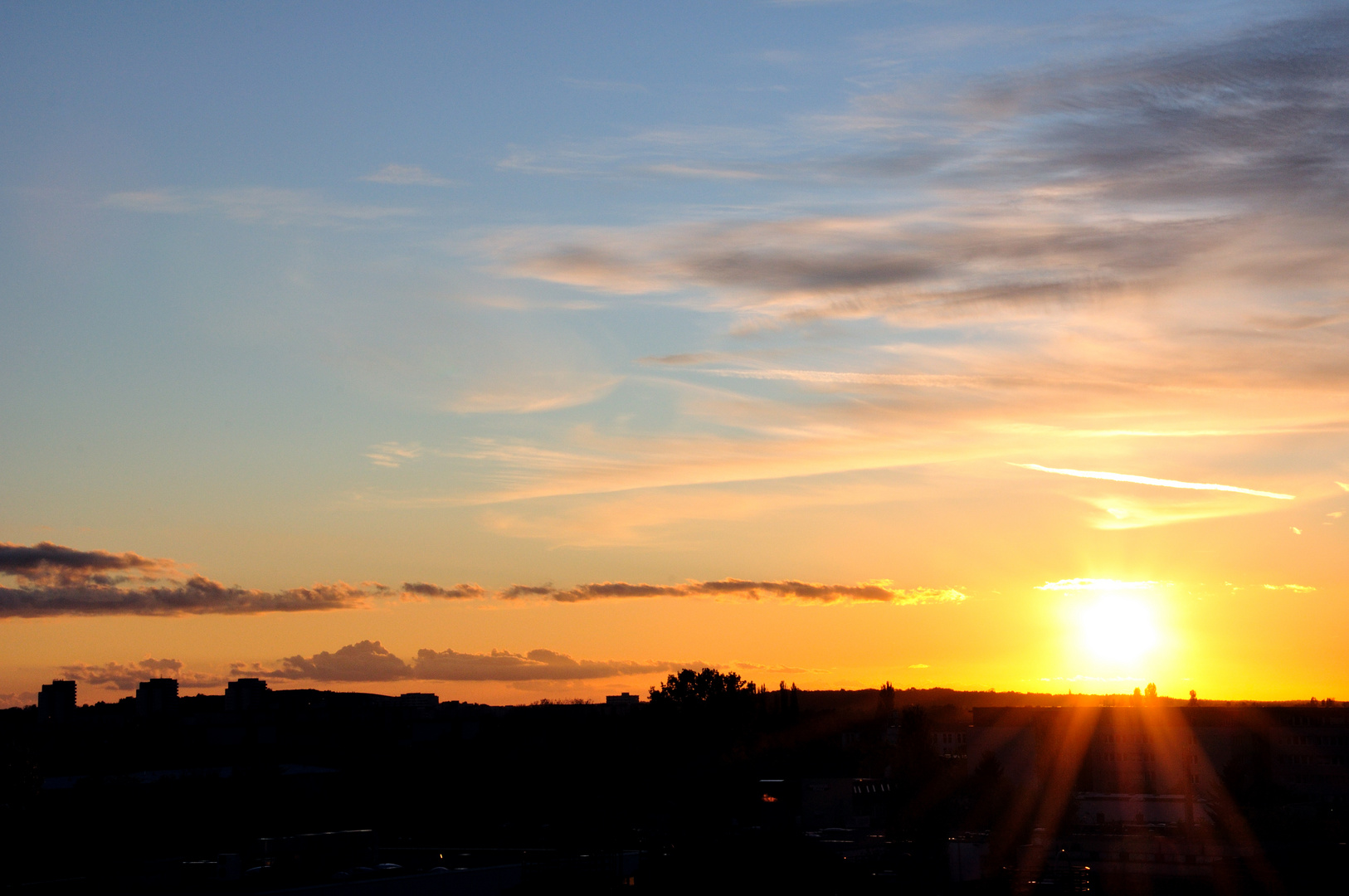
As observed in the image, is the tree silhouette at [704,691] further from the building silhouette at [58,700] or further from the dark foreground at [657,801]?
the building silhouette at [58,700]

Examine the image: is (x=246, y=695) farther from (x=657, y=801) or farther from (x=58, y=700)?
(x=657, y=801)

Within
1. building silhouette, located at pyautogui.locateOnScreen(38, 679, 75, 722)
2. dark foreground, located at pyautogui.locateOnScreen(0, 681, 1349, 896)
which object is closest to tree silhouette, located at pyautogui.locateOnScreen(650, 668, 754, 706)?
dark foreground, located at pyautogui.locateOnScreen(0, 681, 1349, 896)

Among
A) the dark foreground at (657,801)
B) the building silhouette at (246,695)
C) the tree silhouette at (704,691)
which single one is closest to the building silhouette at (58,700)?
the dark foreground at (657,801)

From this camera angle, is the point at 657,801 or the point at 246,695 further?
the point at 246,695

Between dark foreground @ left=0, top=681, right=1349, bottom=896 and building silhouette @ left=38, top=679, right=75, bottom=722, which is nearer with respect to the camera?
dark foreground @ left=0, top=681, right=1349, bottom=896

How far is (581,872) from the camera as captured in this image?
219ft

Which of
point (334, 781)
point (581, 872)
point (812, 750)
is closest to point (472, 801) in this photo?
point (334, 781)

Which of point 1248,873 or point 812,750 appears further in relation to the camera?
point 812,750

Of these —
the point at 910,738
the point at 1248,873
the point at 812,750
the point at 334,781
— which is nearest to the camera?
the point at 1248,873

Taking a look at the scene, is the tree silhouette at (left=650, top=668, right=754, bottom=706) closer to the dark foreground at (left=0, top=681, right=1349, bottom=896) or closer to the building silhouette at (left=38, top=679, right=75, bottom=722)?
the dark foreground at (left=0, top=681, right=1349, bottom=896)

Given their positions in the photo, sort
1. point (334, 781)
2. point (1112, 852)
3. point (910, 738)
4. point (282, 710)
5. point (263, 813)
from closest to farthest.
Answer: point (1112, 852)
point (263, 813)
point (334, 781)
point (910, 738)
point (282, 710)

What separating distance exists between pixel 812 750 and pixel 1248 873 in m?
85.9

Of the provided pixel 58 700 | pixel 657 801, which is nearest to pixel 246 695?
pixel 58 700

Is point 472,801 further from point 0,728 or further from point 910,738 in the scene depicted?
point 0,728
